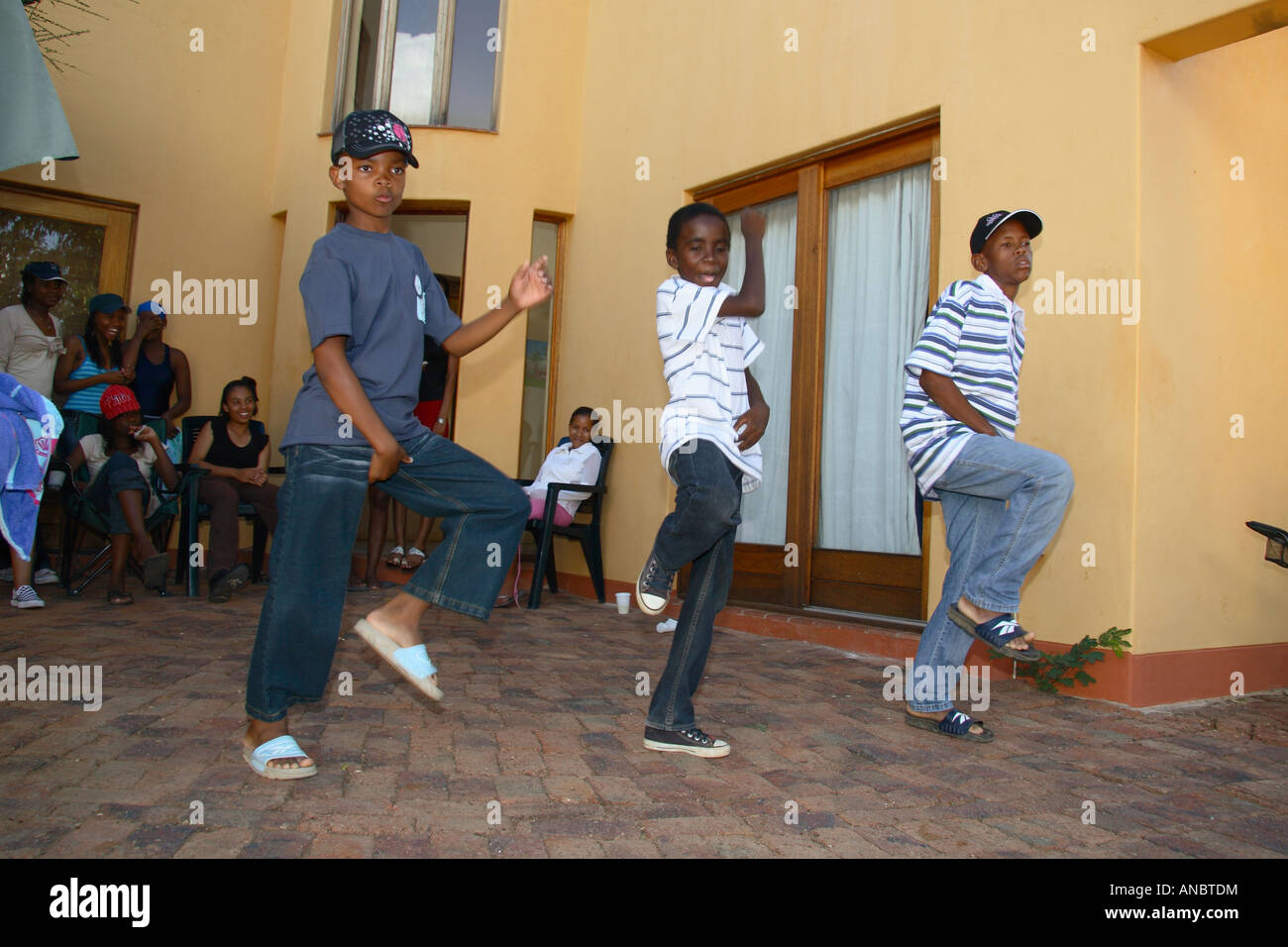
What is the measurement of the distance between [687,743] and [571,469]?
13.2 feet

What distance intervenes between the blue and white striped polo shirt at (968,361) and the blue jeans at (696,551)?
2.75 ft

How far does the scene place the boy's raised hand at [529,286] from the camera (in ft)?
9.84

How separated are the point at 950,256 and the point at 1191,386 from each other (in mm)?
1309

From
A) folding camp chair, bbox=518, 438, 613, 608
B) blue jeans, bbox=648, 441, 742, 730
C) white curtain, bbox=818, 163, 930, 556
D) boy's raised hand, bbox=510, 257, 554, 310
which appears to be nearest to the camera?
blue jeans, bbox=648, 441, 742, 730

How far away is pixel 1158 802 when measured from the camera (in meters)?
2.82

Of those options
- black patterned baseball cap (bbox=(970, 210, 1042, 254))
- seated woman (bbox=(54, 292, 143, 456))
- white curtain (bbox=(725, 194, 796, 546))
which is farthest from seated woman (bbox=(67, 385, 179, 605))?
black patterned baseball cap (bbox=(970, 210, 1042, 254))

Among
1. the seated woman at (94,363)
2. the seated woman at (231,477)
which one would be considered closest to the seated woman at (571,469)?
the seated woman at (231,477)

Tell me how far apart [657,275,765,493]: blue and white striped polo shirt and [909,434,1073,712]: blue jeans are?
0.85 m

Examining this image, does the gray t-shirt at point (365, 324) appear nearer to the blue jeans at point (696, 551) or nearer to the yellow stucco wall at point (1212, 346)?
the blue jeans at point (696, 551)

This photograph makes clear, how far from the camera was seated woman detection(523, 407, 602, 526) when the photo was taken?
22.6 feet

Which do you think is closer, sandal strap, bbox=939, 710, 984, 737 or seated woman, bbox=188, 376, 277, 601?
sandal strap, bbox=939, 710, 984, 737

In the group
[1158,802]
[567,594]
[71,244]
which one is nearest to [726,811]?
[1158,802]

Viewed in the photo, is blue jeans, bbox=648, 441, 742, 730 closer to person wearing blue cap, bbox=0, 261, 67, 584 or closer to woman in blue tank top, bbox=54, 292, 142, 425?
person wearing blue cap, bbox=0, 261, 67, 584
